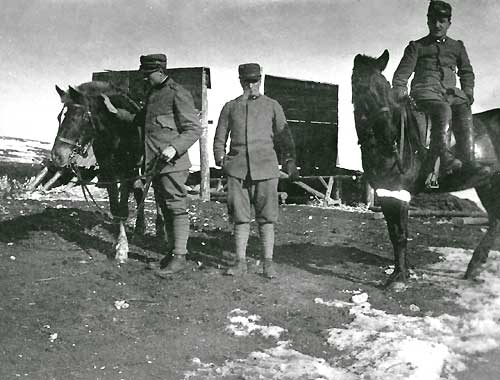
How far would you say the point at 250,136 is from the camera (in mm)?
6277

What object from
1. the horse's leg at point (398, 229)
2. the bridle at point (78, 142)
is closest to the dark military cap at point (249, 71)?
the bridle at point (78, 142)

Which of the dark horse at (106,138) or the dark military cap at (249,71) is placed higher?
the dark military cap at (249,71)

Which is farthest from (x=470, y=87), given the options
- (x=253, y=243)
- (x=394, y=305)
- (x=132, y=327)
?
(x=132, y=327)

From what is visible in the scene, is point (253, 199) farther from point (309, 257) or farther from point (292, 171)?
point (309, 257)

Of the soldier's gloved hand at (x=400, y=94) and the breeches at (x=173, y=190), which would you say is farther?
the breeches at (x=173, y=190)

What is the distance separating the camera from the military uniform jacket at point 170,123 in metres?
6.24

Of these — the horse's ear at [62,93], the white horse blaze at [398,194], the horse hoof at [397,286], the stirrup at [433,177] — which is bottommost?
the horse hoof at [397,286]

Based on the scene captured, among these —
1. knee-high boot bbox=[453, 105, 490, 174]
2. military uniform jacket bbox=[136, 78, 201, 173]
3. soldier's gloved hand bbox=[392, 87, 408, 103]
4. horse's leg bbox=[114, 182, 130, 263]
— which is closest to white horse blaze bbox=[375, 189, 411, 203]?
knee-high boot bbox=[453, 105, 490, 174]

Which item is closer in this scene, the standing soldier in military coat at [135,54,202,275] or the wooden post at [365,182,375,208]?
the standing soldier in military coat at [135,54,202,275]

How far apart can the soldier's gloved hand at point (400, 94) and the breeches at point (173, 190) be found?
94.7 inches

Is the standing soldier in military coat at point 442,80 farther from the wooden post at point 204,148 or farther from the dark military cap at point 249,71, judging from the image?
the wooden post at point 204,148

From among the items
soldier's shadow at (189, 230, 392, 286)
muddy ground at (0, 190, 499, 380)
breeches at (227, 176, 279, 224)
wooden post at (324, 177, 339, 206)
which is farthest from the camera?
wooden post at (324, 177, 339, 206)

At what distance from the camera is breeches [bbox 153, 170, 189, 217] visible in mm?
6330

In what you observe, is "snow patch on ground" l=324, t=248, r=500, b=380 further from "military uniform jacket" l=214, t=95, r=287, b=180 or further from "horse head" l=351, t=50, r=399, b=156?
"horse head" l=351, t=50, r=399, b=156
